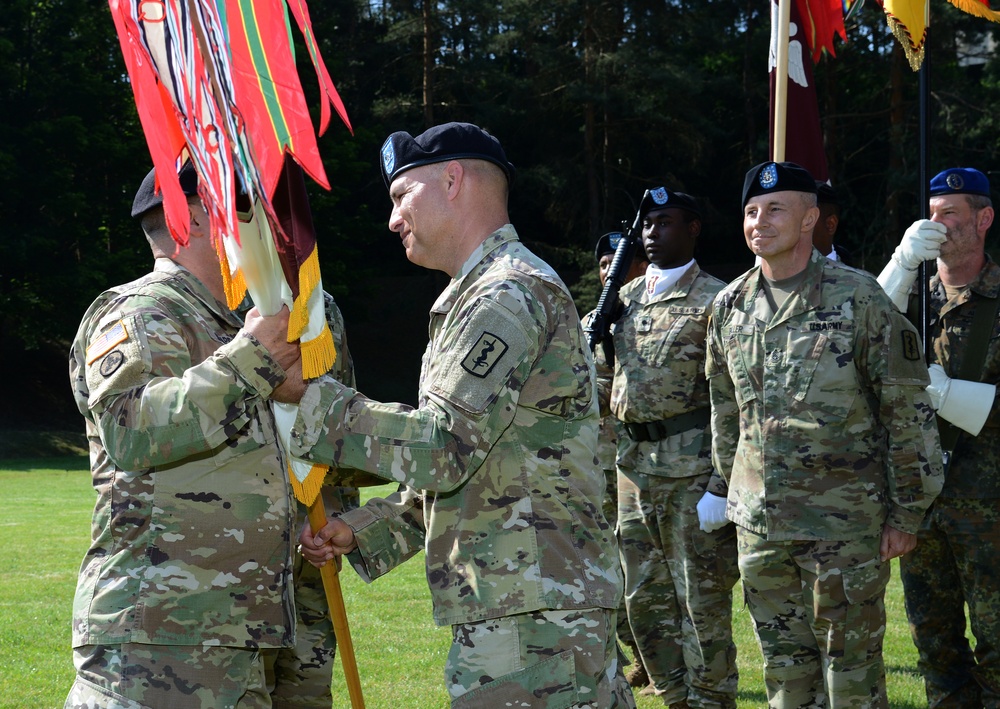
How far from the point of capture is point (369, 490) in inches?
622

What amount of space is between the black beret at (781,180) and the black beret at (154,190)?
2.63 m

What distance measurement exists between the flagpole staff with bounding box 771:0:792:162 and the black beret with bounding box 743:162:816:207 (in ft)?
1.18

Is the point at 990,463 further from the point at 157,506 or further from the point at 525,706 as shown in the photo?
the point at 157,506

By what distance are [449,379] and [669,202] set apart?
427cm

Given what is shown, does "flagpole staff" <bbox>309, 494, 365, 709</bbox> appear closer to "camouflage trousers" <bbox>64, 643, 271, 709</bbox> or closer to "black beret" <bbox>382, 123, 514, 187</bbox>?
"camouflage trousers" <bbox>64, 643, 271, 709</bbox>

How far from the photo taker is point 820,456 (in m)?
4.92

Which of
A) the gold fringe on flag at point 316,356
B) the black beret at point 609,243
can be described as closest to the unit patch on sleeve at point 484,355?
the gold fringe on flag at point 316,356

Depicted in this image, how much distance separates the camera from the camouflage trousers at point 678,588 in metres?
6.01

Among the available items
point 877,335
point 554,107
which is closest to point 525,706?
point 877,335

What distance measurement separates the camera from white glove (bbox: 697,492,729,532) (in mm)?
5715

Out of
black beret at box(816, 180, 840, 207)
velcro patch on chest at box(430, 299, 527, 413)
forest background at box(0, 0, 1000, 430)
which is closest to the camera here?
velcro patch on chest at box(430, 299, 527, 413)

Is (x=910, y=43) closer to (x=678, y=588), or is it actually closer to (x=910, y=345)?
(x=910, y=345)

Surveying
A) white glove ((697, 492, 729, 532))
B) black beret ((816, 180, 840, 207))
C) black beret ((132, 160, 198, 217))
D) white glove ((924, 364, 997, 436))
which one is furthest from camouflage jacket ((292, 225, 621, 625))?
black beret ((816, 180, 840, 207))

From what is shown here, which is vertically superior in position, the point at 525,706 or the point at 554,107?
the point at 554,107
